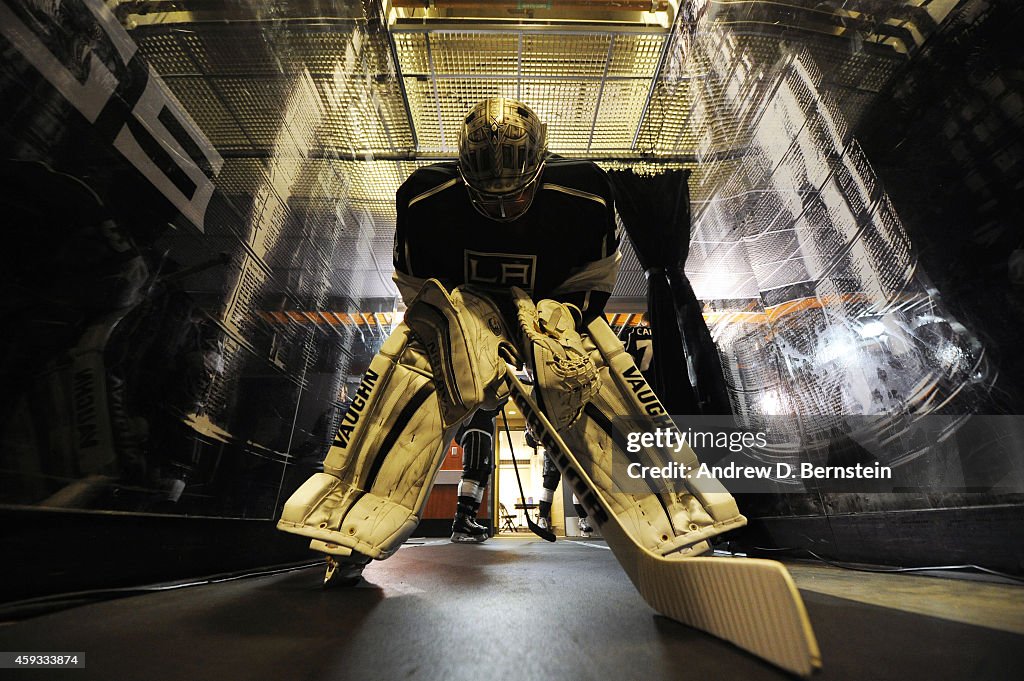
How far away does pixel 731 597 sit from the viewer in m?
0.62

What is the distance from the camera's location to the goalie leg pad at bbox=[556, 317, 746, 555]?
1.14 meters

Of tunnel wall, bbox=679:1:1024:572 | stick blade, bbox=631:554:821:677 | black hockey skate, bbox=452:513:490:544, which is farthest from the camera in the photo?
black hockey skate, bbox=452:513:490:544

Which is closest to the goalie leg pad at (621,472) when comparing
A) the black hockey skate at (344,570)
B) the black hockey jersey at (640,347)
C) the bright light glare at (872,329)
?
the black hockey skate at (344,570)

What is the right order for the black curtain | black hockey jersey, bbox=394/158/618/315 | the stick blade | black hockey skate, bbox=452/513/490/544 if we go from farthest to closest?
black hockey skate, bbox=452/513/490/544, the black curtain, black hockey jersey, bbox=394/158/618/315, the stick blade

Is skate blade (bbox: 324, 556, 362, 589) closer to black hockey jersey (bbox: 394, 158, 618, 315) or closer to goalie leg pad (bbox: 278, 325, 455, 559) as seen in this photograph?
goalie leg pad (bbox: 278, 325, 455, 559)

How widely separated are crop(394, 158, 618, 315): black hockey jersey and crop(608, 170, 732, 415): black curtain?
1179 millimetres

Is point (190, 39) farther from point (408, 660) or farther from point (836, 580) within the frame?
point (836, 580)

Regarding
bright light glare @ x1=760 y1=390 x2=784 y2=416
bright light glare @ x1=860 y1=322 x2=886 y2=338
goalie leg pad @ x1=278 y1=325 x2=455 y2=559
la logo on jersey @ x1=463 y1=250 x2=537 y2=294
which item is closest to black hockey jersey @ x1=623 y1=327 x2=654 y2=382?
bright light glare @ x1=760 y1=390 x2=784 y2=416

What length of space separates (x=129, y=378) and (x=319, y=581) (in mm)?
799

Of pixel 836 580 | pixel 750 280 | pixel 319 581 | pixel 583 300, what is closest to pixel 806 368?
pixel 750 280

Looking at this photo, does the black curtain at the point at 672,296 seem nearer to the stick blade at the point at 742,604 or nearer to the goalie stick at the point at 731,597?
the goalie stick at the point at 731,597

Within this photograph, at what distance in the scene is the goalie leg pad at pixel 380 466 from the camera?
1119 millimetres

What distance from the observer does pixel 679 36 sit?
2289mm

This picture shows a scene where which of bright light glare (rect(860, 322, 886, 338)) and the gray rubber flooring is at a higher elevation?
bright light glare (rect(860, 322, 886, 338))
